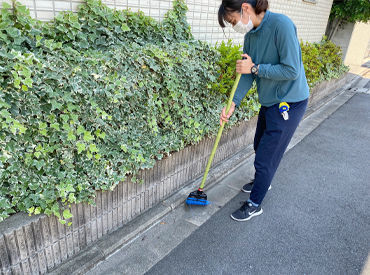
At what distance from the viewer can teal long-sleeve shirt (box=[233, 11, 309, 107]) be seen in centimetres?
230

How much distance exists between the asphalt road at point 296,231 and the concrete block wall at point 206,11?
2.29 m

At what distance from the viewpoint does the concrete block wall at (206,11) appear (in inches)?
88.5


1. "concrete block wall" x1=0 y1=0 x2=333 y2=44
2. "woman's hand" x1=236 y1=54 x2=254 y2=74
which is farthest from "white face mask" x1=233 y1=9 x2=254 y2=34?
"concrete block wall" x1=0 y1=0 x2=333 y2=44

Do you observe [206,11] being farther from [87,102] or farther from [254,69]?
[87,102]

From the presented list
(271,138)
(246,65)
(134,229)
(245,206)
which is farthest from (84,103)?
(245,206)

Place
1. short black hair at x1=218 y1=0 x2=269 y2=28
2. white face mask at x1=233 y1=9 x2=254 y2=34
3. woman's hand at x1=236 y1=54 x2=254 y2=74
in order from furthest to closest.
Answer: woman's hand at x1=236 y1=54 x2=254 y2=74, white face mask at x1=233 y1=9 x2=254 y2=34, short black hair at x1=218 y1=0 x2=269 y2=28

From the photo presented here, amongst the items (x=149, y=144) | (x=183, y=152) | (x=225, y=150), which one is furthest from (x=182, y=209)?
(x=225, y=150)

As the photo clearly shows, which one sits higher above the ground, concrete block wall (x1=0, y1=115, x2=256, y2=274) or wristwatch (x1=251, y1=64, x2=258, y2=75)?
wristwatch (x1=251, y1=64, x2=258, y2=75)

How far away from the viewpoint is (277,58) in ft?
8.13

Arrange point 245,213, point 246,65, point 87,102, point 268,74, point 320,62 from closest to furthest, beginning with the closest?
point 87,102, point 268,74, point 246,65, point 245,213, point 320,62

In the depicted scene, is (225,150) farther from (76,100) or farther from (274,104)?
(76,100)

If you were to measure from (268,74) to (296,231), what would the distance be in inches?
64.0

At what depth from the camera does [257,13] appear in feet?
7.86

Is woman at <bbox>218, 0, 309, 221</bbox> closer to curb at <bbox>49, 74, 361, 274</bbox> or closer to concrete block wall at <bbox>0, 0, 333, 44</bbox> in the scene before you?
curb at <bbox>49, 74, 361, 274</bbox>
